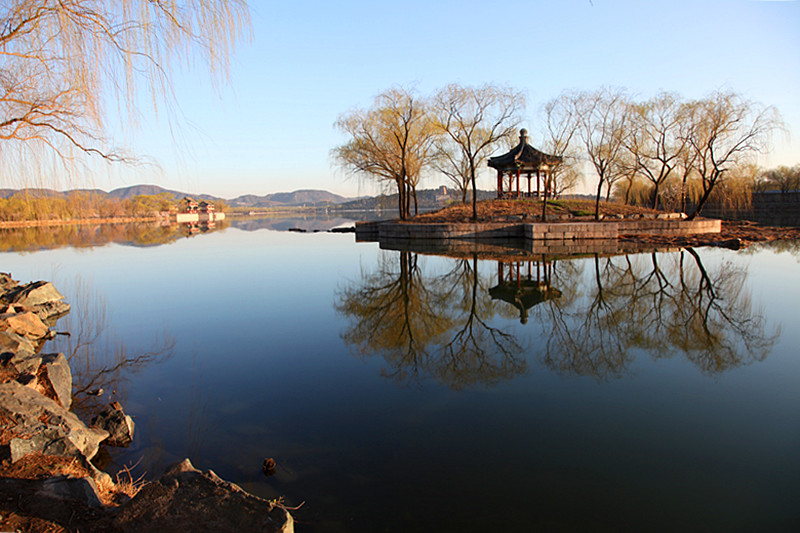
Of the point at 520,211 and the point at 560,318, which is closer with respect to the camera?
the point at 560,318

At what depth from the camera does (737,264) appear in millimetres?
13344

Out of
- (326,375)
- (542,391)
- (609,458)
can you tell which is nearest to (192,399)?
(326,375)

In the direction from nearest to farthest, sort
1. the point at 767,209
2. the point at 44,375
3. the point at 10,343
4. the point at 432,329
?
the point at 44,375 → the point at 10,343 → the point at 432,329 → the point at 767,209

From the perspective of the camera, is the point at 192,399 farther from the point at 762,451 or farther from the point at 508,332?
the point at 762,451

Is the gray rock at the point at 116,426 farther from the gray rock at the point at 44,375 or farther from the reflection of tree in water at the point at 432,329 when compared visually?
the reflection of tree in water at the point at 432,329

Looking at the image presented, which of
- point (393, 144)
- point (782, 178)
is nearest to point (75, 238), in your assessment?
point (393, 144)

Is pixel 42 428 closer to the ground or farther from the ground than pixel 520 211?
closer to the ground

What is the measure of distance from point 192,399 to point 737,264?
50.7ft

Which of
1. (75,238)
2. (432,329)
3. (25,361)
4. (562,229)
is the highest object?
(75,238)

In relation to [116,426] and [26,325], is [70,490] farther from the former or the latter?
[26,325]

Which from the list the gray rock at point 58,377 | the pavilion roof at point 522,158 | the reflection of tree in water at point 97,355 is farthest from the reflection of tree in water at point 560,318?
the pavilion roof at point 522,158

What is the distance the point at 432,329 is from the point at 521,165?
27.6 metres

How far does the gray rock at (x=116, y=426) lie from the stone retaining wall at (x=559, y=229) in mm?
20280

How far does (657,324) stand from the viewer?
24.1 feet
